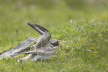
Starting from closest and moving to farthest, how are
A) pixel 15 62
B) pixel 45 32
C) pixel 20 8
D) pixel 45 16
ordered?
pixel 15 62, pixel 45 32, pixel 45 16, pixel 20 8

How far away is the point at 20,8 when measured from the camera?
40156 mm

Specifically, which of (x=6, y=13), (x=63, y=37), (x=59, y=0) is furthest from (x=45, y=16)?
(x=63, y=37)

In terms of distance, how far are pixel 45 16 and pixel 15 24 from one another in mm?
5059

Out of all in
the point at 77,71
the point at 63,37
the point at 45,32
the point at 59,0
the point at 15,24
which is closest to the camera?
the point at 77,71

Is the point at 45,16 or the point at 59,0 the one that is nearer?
the point at 45,16

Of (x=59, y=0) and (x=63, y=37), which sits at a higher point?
(x=59, y=0)

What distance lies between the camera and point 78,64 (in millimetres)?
16047

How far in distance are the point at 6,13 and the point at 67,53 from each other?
20.7 metres

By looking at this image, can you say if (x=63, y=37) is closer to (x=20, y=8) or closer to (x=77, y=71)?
(x=77, y=71)

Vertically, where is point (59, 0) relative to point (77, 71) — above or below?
above

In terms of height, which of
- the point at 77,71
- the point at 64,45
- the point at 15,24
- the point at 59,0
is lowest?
the point at 77,71

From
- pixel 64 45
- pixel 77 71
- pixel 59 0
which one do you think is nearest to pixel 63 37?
pixel 64 45

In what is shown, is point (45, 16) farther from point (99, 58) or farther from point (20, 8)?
point (99, 58)

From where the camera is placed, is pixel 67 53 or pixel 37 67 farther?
pixel 67 53
